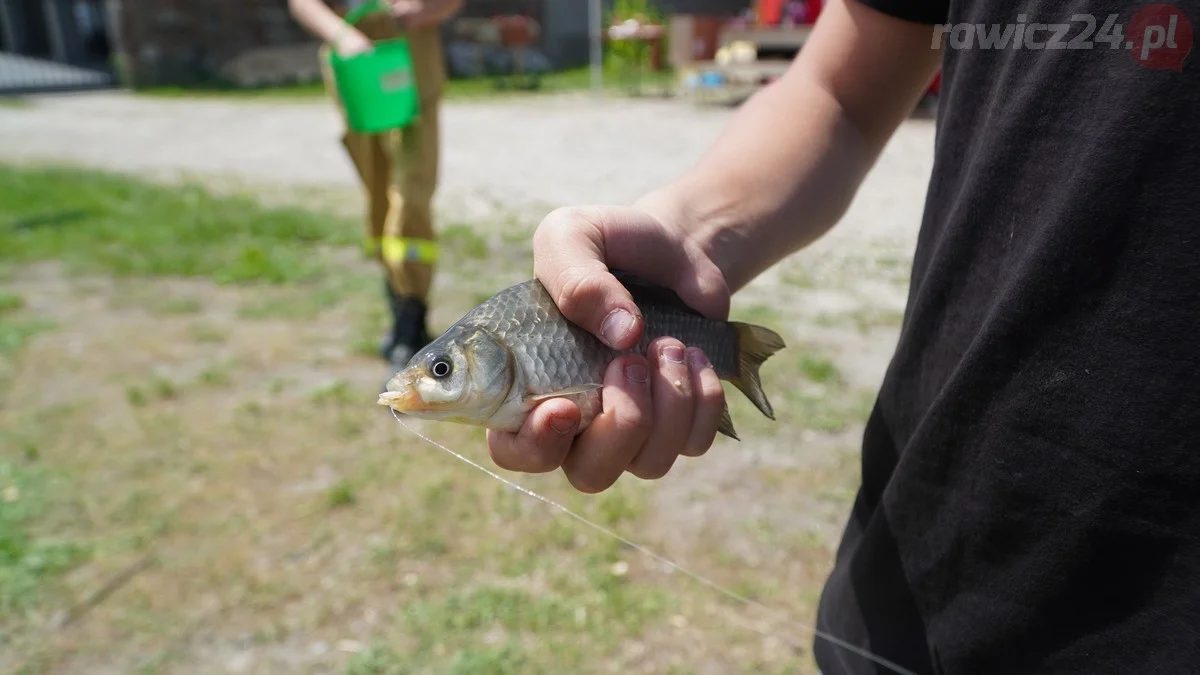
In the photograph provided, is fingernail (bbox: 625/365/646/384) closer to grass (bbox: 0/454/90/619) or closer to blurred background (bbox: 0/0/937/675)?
blurred background (bbox: 0/0/937/675)

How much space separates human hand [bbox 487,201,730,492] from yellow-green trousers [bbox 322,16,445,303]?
2882mm

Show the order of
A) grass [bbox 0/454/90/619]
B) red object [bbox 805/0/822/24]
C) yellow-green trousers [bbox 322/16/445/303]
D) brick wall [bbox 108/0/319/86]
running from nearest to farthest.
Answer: grass [bbox 0/454/90/619] → yellow-green trousers [bbox 322/16/445/303] → red object [bbox 805/0/822/24] → brick wall [bbox 108/0/319/86]

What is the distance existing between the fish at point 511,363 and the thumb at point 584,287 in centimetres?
3

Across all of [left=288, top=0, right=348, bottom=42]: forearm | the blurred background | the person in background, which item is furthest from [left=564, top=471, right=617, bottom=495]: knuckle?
[left=288, top=0, right=348, bottom=42]: forearm

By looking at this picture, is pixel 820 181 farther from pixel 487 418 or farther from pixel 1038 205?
pixel 487 418

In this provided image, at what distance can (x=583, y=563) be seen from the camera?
271 centimetres

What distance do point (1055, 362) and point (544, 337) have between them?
605mm

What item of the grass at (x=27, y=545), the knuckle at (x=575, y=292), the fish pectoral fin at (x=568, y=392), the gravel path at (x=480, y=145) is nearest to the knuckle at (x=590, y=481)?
the fish pectoral fin at (x=568, y=392)

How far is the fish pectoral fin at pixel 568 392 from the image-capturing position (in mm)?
1117

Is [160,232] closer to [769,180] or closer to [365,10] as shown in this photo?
[365,10]

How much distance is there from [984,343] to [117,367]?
13.9ft

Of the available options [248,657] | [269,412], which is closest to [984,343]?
[248,657]

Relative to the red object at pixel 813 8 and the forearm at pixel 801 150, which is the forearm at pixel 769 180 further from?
the red object at pixel 813 8

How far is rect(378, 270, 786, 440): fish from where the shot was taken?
43.3 inches
